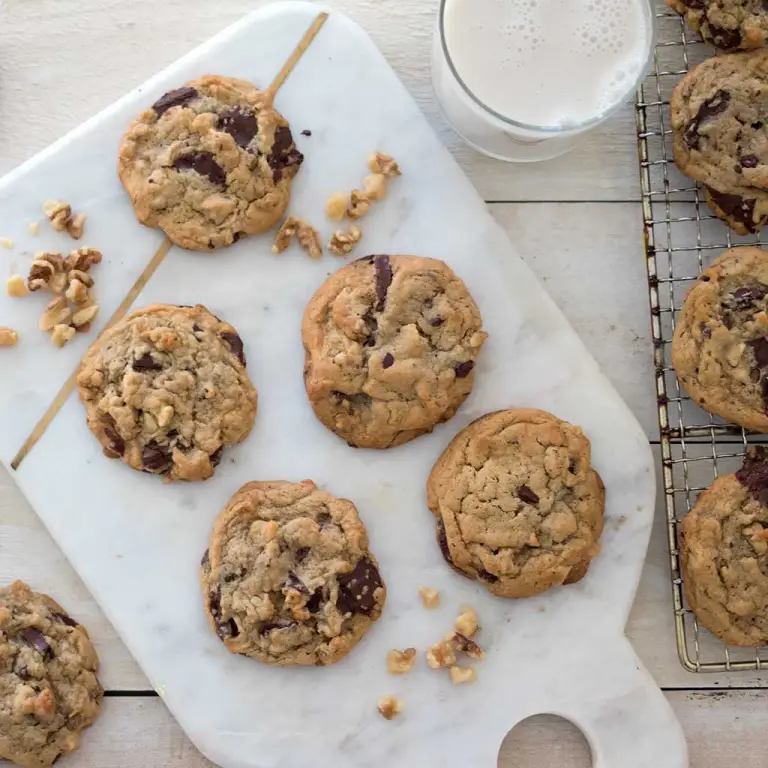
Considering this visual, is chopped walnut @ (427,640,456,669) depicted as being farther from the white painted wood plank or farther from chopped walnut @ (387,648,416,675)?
the white painted wood plank

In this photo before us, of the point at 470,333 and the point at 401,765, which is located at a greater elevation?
the point at 470,333

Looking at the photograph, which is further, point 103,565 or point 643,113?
point 643,113

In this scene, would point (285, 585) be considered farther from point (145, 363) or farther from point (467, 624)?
point (145, 363)

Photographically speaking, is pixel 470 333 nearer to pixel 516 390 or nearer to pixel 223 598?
pixel 516 390

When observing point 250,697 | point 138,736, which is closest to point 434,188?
point 250,697

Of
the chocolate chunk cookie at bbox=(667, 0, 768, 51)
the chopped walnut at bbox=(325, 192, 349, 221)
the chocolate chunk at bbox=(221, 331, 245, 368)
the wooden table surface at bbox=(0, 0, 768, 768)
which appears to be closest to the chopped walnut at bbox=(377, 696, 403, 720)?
the wooden table surface at bbox=(0, 0, 768, 768)

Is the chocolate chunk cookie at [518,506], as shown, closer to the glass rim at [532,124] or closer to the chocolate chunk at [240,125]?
the glass rim at [532,124]
